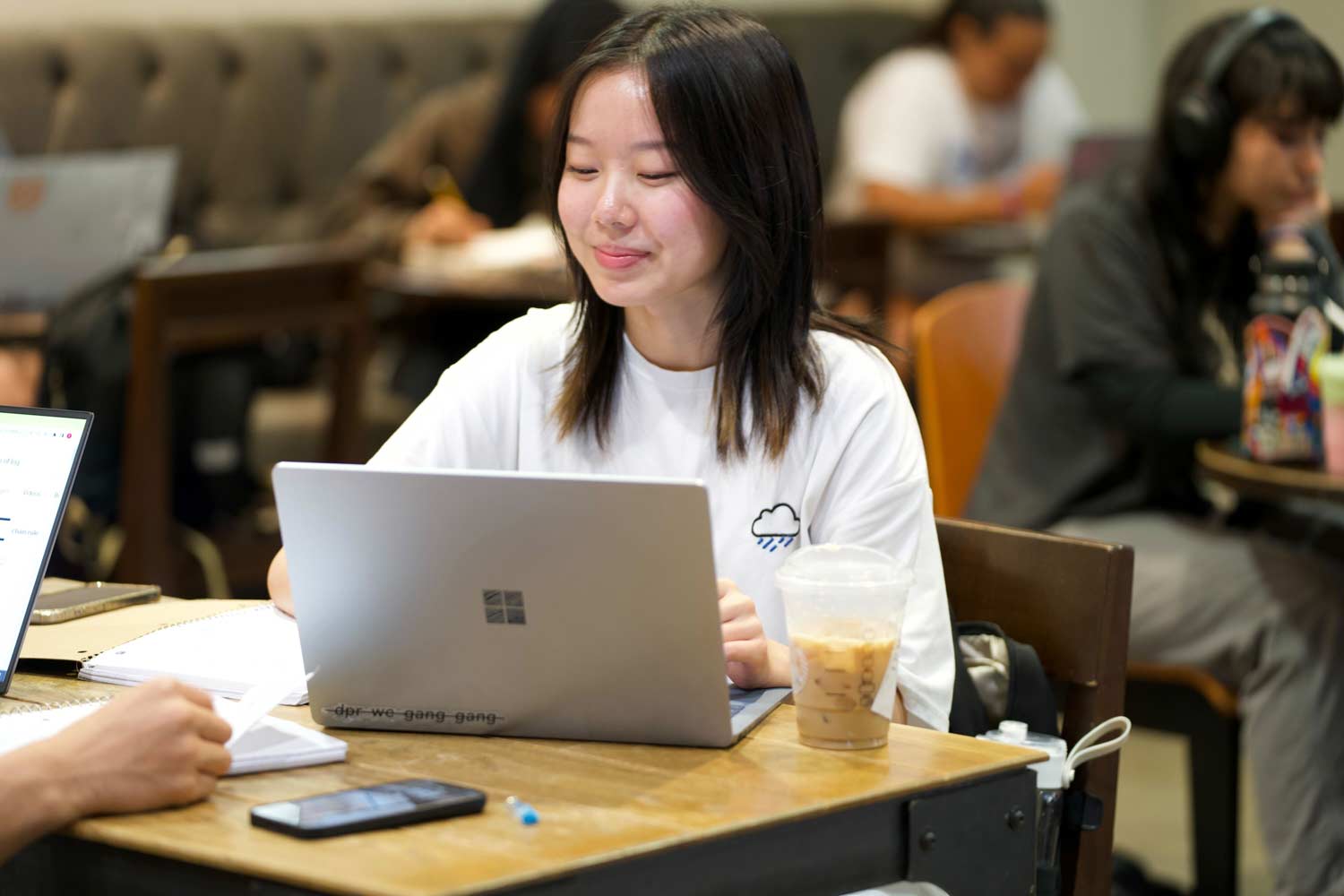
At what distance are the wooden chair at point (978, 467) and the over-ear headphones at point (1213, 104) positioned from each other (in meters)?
0.41

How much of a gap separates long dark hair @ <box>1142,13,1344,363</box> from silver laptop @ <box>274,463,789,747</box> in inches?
62.0

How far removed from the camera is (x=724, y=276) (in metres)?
1.58

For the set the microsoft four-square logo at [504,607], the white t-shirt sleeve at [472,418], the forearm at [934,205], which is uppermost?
the forearm at [934,205]

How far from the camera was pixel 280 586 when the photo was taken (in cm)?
152

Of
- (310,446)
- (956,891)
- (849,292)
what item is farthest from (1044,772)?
(310,446)

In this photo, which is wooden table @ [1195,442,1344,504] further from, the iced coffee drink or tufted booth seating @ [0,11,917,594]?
tufted booth seating @ [0,11,917,594]

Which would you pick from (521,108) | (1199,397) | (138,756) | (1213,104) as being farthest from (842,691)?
(521,108)

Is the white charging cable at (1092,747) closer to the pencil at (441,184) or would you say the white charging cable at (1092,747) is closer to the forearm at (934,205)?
the pencil at (441,184)

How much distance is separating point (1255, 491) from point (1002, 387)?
69cm

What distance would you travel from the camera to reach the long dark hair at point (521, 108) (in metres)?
4.10

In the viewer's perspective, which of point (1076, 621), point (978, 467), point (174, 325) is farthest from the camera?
point (174, 325)

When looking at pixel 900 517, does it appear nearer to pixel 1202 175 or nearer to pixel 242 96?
pixel 1202 175

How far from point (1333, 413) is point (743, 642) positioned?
1144 millimetres

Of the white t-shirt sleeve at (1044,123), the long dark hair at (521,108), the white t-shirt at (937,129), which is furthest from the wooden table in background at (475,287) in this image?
the white t-shirt sleeve at (1044,123)
